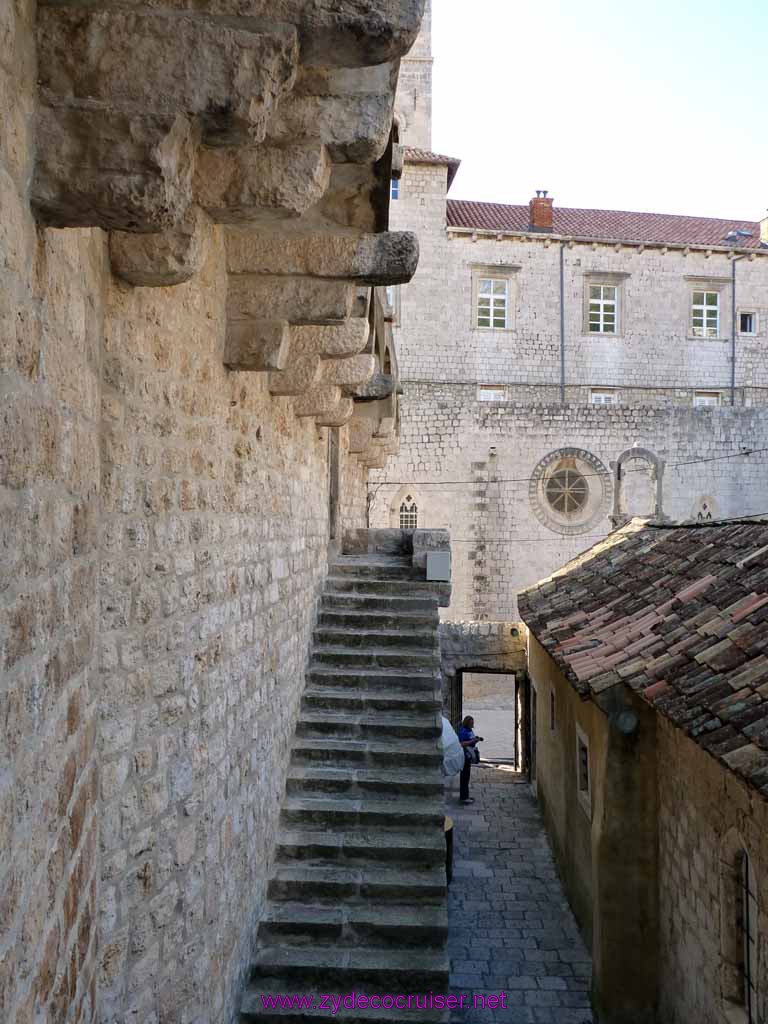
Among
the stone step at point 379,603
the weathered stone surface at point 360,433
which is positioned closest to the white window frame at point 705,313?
the weathered stone surface at point 360,433

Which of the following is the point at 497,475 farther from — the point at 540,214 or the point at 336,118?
the point at 336,118

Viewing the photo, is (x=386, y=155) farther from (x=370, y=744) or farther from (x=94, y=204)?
(x=370, y=744)

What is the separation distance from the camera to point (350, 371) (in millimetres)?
5449

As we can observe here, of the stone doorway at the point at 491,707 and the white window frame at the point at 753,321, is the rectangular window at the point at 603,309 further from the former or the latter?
the stone doorway at the point at 491,707

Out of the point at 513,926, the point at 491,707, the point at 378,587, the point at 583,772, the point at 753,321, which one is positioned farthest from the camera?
the point at 753,321

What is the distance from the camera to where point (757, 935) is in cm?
405

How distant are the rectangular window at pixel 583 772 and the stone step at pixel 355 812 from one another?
1.63m

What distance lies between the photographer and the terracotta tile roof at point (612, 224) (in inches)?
1035

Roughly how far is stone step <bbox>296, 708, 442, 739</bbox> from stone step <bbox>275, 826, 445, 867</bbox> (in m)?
0.90

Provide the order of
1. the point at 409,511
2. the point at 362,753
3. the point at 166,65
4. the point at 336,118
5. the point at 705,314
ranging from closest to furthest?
the point at 166,65 → the point at 336,118 → the point at 362,753 → the point at 409,511 → the point at 705,314

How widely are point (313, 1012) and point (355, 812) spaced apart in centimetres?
145

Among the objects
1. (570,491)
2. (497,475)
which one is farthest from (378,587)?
(570,491)

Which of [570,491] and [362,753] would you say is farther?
[570,491]

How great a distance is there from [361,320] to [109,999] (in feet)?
10.4
